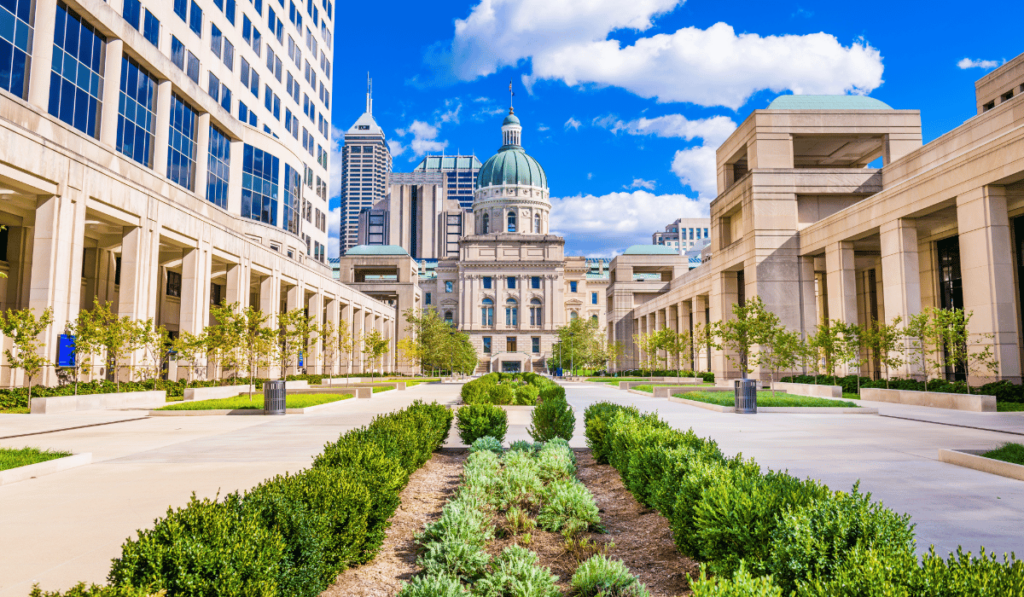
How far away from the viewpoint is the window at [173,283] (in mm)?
39125

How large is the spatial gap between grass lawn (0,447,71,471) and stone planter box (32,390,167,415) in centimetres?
1060

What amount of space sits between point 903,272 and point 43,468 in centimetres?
3212

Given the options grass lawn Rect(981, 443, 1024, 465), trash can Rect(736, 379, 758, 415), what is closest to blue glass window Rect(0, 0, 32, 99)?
trash can Rect(736, 379, 758, 415)

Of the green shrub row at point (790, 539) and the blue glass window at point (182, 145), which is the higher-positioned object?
the blue glass window at point (182, 145)

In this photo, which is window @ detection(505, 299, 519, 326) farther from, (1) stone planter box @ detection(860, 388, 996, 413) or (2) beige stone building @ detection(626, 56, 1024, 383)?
(1) stone planter box @ detection(860, 388, 996, 413)

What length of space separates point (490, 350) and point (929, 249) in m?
75.4

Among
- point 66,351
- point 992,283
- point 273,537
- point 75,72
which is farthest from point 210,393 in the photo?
point 992,283

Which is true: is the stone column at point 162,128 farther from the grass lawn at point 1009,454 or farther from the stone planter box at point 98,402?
the grass lawn at point 1009,454

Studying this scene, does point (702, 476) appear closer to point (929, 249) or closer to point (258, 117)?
point (929, 249)

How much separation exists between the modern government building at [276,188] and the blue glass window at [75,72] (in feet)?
0.31

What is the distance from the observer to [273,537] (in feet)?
12.7

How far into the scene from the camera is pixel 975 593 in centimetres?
289

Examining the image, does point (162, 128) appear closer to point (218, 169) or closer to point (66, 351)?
point (218, 169)

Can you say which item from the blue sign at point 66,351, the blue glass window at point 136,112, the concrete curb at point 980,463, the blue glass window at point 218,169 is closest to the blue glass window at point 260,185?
the blue glass window at point 218,169
